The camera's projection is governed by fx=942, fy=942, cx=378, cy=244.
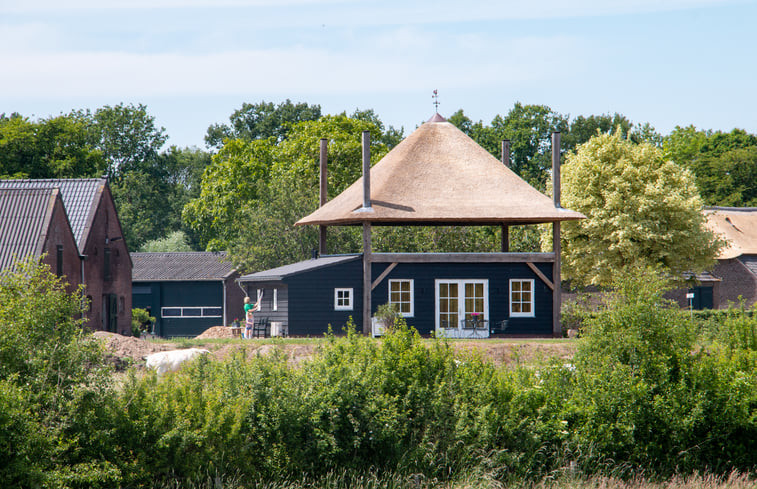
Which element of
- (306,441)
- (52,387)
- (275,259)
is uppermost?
(275,259)

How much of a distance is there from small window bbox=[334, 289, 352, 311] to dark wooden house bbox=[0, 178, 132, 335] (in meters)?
13.6

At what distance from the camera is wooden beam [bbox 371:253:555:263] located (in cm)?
3134

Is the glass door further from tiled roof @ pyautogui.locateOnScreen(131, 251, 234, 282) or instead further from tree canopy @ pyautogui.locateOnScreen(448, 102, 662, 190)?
tree canopy @ pyautogui.locateOnScreen(448, 102, 662, 190)

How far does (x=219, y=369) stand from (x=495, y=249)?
3434cm

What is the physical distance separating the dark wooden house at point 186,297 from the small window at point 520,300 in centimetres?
2945

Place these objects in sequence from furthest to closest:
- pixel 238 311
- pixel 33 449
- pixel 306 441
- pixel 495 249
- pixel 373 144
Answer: pixel 238 311
pixel 373 144
pixel 495 249
pixel 306 441
pixel 33 449

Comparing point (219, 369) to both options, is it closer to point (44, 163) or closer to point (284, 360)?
point (284, 360)

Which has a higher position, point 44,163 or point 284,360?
point 44,163

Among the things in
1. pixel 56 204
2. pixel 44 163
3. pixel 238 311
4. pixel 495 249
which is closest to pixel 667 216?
pixel 495 249

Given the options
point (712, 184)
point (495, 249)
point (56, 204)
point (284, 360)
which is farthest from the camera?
point (712, 184)

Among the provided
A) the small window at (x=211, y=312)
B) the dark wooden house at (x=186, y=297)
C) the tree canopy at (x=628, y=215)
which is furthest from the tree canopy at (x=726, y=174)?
the small window at (x=211, y=312)

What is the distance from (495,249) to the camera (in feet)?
153

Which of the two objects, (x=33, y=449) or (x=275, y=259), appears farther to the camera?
(x=275, y=259)

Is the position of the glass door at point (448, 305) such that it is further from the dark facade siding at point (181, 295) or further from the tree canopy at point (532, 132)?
the tree canopy at point (532, 132)
